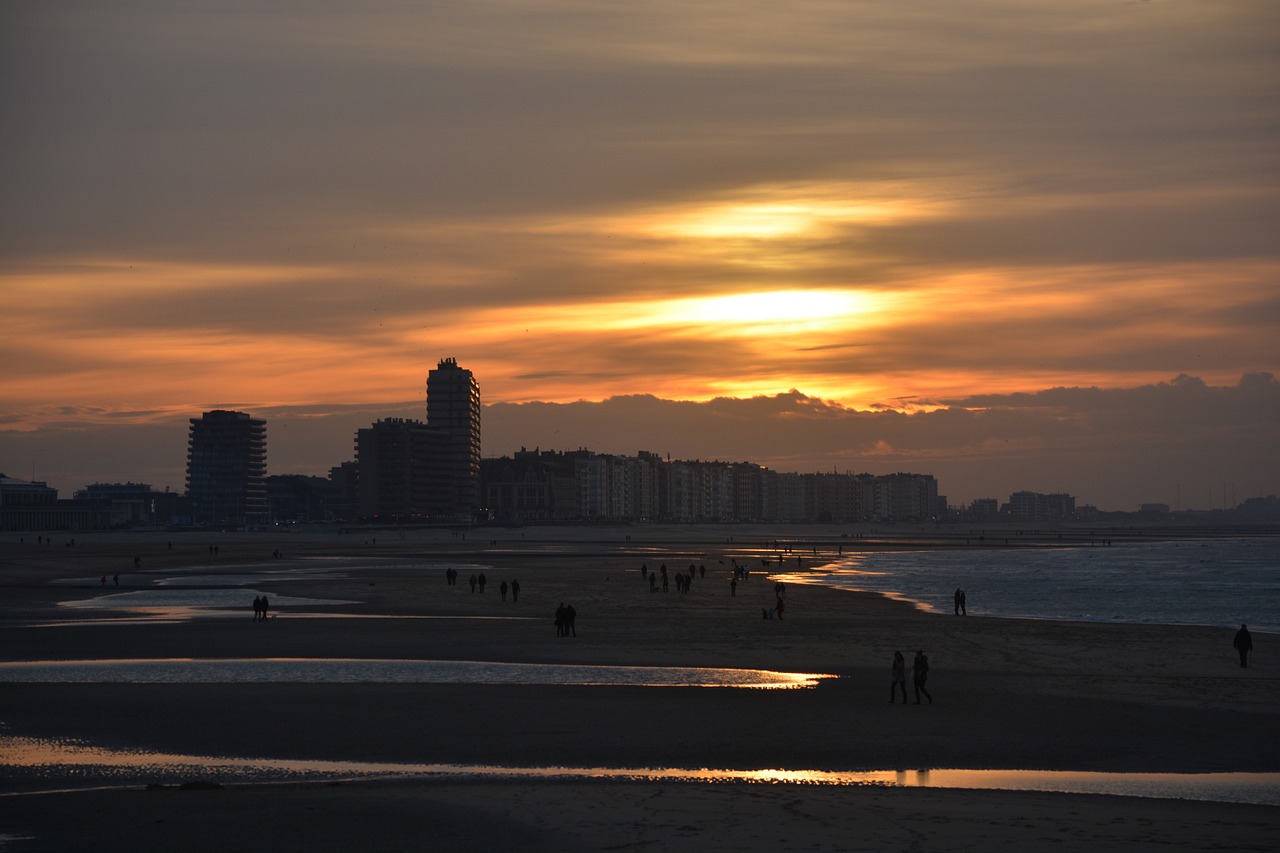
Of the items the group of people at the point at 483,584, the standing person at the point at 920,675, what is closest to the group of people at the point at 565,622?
the group of people at the point at 483,584

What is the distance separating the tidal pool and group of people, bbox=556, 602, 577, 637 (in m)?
7.37

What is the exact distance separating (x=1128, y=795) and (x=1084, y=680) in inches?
522

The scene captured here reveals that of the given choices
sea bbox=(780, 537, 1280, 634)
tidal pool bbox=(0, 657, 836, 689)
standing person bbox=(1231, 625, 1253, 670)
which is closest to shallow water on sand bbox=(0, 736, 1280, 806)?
tidal pool bbox=(0, 657, 836, 689)

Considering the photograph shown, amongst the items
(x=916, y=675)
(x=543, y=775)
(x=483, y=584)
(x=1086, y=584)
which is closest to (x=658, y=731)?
(x=543, y=775)

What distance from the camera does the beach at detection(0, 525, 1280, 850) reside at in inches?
627

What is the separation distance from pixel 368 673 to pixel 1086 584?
54603mm

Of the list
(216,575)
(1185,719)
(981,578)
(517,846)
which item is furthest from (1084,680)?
(216,575)

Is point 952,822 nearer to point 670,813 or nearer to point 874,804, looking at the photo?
point 874,804

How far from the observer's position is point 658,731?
23547 mm

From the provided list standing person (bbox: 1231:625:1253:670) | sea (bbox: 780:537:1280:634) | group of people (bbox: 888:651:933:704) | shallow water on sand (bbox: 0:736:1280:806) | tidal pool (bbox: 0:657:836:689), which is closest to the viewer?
shallow water on sand (bbox: 0:736:1280:806)

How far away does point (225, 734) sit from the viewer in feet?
75.7

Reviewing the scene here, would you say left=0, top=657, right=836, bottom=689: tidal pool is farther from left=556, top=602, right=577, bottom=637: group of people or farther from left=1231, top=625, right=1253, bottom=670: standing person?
left=1231, top=625, right=1253, bottom=670: standing person

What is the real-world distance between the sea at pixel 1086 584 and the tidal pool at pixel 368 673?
965 inches

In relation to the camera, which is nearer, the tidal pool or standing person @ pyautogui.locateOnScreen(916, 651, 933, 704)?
standing person @ pyautogui.locateOnScreen(916, 651, 933, 704)
